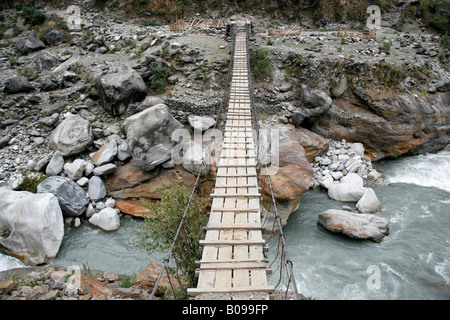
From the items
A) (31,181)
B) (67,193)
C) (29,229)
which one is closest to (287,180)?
(67,193)

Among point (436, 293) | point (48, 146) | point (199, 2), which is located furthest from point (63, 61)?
point (436, 293)

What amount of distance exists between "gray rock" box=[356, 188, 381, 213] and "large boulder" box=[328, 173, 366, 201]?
42cm

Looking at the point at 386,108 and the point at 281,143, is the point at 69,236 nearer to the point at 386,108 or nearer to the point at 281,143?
the point at 281,143

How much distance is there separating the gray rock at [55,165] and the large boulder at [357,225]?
10.0m

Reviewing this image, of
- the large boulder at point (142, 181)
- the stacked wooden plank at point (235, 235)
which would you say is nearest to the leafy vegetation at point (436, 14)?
the stacked wooden plank at point (235, 235)

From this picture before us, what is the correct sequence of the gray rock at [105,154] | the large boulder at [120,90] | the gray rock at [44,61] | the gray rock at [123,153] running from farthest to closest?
the gray rock at [44,61]
the large boulder at [120,90]
the gray rock at [123,153]
the gray rock at [105,154]

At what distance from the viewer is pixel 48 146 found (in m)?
10.9

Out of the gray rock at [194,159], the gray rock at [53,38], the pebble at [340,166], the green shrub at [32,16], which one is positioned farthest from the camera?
the green shrub at [32,16]

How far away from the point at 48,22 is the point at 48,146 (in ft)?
40.2

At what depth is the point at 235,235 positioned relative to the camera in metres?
4.58

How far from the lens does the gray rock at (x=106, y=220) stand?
8.99 metres

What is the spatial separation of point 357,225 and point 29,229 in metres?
10.2

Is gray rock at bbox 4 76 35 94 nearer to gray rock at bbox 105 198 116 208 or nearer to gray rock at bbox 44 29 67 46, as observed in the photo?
gray rock at bbox 44 29 67 46

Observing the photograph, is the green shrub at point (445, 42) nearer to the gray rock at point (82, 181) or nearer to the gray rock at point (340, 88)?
the gray rock at point (340, 88)
